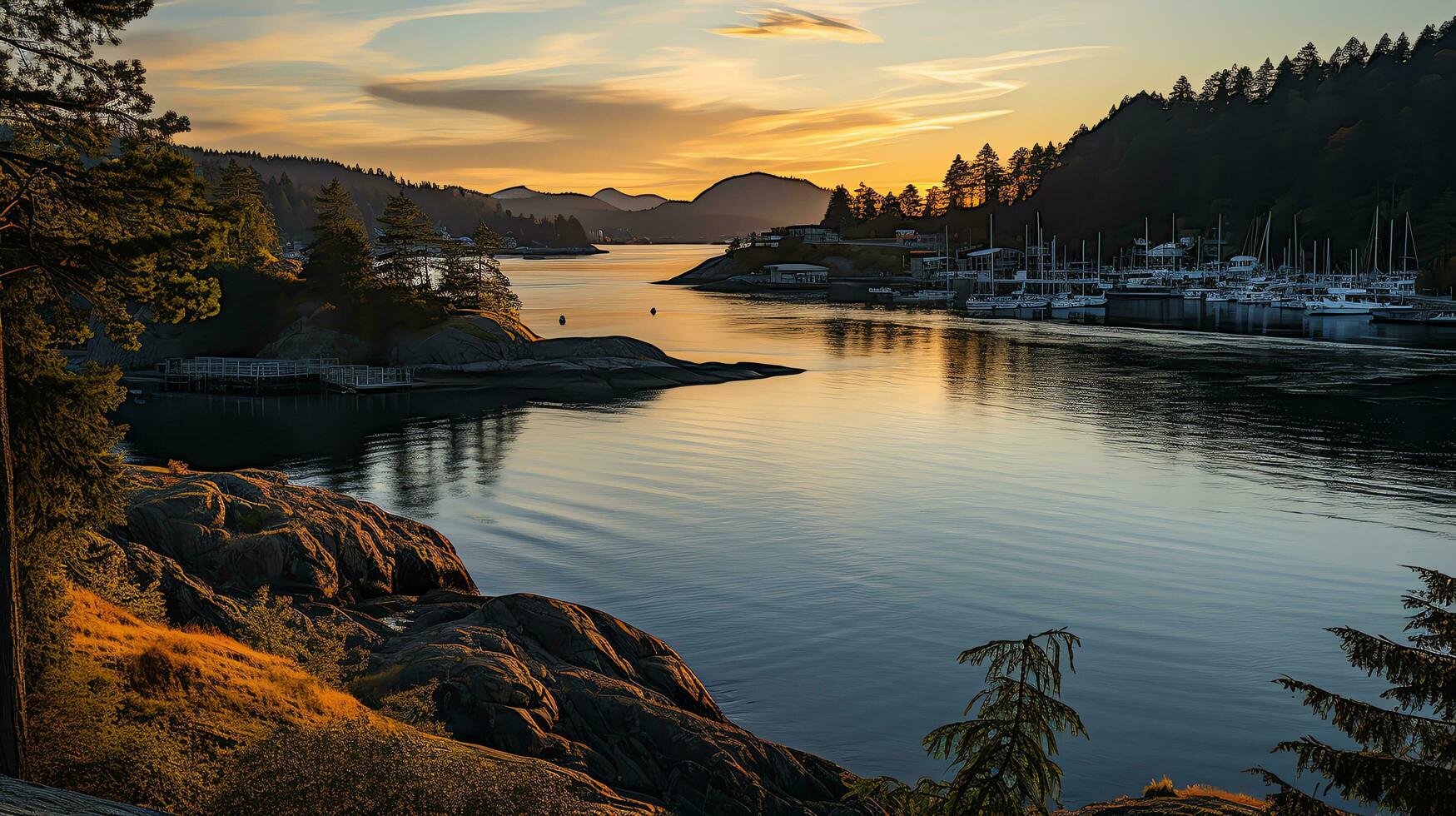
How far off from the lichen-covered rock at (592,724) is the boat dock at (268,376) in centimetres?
5948

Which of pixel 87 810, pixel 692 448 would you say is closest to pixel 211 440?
pixel 692 448

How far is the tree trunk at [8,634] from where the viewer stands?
12.4m

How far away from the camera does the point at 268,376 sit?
247ft

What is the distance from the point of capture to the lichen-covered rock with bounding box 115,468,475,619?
21.5 metres

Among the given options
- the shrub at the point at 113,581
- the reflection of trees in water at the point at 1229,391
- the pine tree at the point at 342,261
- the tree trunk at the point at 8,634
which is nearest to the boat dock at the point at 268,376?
the pine tree at the point at 342,261

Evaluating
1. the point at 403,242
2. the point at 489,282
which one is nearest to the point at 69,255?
the point at 403,242

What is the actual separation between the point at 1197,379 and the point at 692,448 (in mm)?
48704

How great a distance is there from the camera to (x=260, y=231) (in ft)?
317

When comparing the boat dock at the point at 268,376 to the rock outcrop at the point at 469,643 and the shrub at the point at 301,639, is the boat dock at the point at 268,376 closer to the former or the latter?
the rock outcrop at the point at 469,643

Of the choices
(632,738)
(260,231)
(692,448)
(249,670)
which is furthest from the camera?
(260,231)

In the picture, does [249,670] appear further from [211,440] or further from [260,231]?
[260,231]

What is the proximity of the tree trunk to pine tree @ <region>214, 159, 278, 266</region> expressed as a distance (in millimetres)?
4908

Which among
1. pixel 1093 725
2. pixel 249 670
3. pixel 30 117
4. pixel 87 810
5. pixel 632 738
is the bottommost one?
pixel 1093 725

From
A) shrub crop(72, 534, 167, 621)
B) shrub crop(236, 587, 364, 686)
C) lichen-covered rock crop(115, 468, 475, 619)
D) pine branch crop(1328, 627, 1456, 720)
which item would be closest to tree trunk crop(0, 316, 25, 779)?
shrub crop(72, 534, 167, 621)
